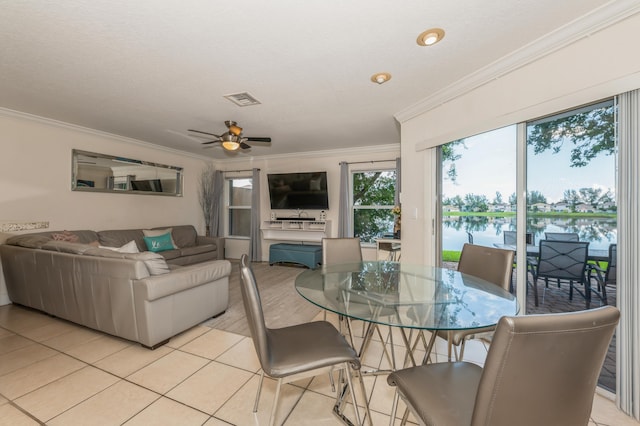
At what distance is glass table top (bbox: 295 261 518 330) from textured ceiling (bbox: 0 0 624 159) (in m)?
1.75

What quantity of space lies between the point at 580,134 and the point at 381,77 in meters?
1.56

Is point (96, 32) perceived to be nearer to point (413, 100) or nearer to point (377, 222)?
point (413, 100)

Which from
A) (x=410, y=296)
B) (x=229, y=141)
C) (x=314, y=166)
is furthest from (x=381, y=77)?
(x=314, y=166)

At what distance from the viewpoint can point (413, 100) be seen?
9.27 ft

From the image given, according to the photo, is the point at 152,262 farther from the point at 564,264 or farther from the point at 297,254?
the point at 564,264

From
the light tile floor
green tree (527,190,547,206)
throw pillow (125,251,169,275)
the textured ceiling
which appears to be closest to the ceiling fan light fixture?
the textured ceiling

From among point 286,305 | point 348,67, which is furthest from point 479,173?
point 286,305

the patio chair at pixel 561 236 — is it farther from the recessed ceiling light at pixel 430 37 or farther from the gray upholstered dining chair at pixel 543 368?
the recessed ceiling light at pixel 430 37

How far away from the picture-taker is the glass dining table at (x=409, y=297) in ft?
4.04

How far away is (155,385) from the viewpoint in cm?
176

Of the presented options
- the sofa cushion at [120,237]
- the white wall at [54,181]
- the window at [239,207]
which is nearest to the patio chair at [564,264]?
the sofa cushion at [120,237]

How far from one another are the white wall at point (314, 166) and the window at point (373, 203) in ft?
0.73

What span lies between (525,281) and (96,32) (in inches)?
148

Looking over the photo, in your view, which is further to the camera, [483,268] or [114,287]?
[114,287]
